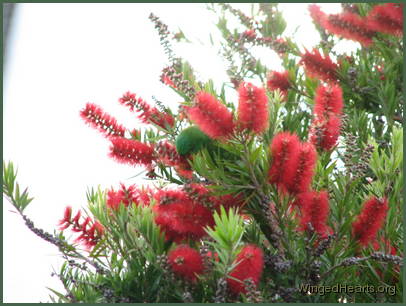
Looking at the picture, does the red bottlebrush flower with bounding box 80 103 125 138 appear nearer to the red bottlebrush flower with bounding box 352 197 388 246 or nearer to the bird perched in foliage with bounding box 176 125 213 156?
the bird perched in foliage with bounding box 176 125 213 156

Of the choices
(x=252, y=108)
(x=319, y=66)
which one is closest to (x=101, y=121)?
(x=252, y=108)

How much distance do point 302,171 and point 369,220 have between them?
0.07 meters

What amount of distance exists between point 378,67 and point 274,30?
0.58ft

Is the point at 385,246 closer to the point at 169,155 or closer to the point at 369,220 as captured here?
the point at 369,220

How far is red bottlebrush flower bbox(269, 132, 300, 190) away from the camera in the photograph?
0.40 metres

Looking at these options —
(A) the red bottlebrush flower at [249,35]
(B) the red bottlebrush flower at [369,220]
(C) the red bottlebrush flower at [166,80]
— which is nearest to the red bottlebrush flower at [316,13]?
(A) the red bottlebrush flower at [249,35]

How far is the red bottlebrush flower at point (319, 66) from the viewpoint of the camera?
A: 61cm

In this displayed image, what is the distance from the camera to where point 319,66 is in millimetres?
616

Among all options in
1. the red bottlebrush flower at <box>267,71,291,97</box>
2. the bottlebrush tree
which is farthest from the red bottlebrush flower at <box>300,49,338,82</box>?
the bottlebrush tree

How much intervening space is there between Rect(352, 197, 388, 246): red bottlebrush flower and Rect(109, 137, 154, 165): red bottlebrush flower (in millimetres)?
175

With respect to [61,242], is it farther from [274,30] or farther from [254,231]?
[274,30]

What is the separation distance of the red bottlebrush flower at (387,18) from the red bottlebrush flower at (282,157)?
219 millimetres

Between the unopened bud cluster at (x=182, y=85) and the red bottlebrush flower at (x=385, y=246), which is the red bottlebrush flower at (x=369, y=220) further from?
the unopened bud cluster at (x=182, y=85)

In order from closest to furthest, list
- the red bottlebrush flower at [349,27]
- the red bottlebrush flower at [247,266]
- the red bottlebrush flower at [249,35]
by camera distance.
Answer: the red bottlebrush flower at [247,266]
the red bottlebrush flower at [349,27]
the red bottlebrush flower at [249,35]
